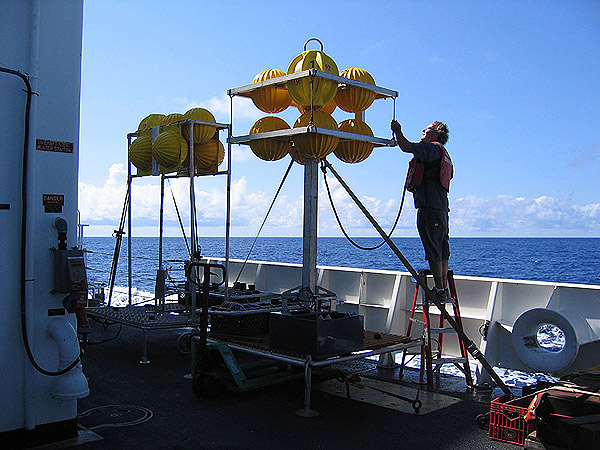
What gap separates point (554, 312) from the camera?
21.6ft

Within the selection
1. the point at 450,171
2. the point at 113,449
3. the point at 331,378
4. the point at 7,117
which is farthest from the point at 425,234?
the point at 7,117

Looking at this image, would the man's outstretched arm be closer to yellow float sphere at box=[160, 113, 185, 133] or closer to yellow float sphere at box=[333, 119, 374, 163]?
yellow float sphere at box=[333, 119, 374, 163]

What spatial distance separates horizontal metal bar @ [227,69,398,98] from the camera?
6340 millimetres

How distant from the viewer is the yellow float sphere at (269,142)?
7259mm

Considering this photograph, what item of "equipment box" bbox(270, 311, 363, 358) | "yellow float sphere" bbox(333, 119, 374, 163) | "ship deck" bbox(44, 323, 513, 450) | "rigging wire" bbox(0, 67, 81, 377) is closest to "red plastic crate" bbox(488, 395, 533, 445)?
"ship deck" bbox(44, 323, 513, 450)

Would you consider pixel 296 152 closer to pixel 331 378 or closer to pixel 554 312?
pixel 331 378

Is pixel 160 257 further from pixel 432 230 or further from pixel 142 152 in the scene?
pixel 432 230

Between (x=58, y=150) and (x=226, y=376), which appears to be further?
(x=226, y=376)

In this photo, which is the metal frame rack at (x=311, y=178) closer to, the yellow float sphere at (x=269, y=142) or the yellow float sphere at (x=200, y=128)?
the yellow float sphere at (x=269, y=142)

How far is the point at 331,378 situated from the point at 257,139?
3002 mm

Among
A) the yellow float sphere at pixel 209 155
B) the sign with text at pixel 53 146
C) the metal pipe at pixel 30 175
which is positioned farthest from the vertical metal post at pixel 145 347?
the sign with text at pixel 53 146

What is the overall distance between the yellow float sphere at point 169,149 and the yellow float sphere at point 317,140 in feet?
7.84

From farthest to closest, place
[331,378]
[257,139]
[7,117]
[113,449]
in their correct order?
[257,139], [331,378], [113,449], [7,117]

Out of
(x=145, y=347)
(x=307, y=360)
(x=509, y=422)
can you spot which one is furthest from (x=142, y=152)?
(x=509, y=422)
